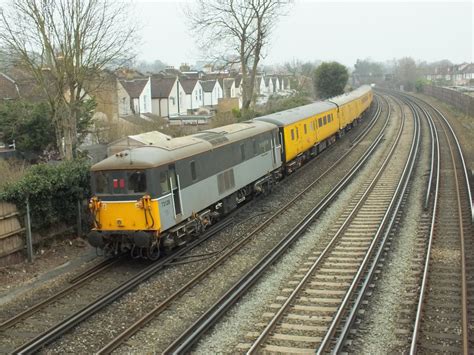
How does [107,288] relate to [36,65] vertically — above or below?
below

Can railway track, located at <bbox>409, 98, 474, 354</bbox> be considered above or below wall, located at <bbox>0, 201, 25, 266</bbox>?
below

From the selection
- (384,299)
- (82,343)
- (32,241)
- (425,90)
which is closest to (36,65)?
(32,241)

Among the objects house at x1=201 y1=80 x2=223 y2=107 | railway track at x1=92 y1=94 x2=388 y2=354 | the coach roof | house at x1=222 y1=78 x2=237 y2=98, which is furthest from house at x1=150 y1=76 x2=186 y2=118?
railway track at x1=92 y1=94 x2=388 y2=354

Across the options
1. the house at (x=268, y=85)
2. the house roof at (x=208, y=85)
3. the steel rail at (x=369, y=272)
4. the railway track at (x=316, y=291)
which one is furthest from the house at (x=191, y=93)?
the railway track at (x=316, y=291)

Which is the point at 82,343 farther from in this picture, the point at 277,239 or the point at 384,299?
the point at 277,239

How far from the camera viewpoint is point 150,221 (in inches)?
502

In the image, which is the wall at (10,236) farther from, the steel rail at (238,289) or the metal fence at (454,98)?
the metal fence at (454,98)

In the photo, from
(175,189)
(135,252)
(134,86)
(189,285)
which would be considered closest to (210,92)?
(134,86)

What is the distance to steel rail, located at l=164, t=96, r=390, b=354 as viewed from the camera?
9.02 m

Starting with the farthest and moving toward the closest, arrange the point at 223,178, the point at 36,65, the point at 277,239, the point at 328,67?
the point at 328,67, the point at 36,65, the point at 223,178, the point at 277,239

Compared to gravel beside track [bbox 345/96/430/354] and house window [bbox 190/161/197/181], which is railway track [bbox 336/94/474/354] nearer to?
gravel beside track [bbox 345/96/430/354]

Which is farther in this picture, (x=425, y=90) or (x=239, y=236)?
(x=425, y=90)

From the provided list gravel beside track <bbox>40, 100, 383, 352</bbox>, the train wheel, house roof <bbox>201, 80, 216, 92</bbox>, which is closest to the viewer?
gravel beside track <bbox>40, 100, 383, 352</bbox>

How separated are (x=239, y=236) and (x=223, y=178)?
202 centimetres
